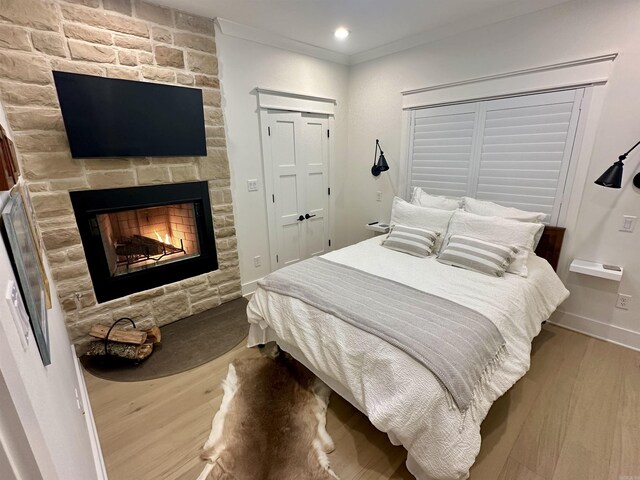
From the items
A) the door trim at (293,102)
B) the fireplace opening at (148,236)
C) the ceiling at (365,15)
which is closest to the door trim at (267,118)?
the door trim at (293,102)

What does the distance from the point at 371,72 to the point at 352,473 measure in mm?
3794

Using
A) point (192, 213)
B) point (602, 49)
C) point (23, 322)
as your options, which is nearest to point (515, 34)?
point (602, 49)

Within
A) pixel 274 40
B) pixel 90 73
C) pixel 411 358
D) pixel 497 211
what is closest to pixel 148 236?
pixel 90 73

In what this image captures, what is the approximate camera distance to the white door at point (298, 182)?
330cm

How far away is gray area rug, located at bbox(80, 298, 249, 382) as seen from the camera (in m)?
2.21

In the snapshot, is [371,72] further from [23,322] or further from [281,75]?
[23,322]

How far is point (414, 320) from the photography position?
5.22ft

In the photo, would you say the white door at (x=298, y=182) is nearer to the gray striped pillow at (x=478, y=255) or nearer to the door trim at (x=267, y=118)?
the door trim at (x=267, y=118)

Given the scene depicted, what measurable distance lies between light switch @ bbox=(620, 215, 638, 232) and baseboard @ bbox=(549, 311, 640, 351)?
81 cm

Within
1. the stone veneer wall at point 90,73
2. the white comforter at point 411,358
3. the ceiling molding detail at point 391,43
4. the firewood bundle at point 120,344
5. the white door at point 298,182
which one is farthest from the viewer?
the white door at point 298,182

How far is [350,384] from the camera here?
4.99 ft

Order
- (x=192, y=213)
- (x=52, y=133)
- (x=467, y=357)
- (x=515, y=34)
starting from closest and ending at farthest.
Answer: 1. (x=467, y=357)
2. (x=52, y=133)
3. (x=515, y=34)
4. (x=192, y=213)

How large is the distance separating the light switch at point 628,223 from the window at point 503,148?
1.33ft

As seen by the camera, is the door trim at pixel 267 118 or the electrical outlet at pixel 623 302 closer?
the electrical outlet at pixel 623 302
